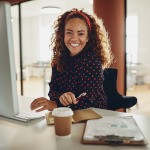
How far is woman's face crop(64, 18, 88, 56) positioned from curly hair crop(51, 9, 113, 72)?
0.05 meters

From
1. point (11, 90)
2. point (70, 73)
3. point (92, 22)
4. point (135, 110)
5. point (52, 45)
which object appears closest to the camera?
point (11, 90)

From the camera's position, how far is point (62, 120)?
3.08ft

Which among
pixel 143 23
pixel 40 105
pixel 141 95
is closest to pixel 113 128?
pixel 40 105

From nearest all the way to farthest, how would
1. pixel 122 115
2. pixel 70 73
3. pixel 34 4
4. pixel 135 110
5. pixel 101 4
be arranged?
pixel 122 115
pixel 70 73
pixel 101 4
pixel 135 110
pixel 34 4

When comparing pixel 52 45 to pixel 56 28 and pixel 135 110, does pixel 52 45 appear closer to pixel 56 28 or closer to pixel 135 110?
pixel 56 28

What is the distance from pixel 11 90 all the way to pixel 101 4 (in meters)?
2.78

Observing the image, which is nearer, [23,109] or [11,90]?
[11,90]

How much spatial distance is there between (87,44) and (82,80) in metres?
0.33

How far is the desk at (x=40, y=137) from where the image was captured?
860 mm

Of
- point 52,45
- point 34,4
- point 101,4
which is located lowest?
point 52,45

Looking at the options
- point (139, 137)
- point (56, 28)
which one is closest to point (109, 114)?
point (139, 137)

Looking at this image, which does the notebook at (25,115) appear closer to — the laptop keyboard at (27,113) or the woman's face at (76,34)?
the laptop keyboard at (27,113)

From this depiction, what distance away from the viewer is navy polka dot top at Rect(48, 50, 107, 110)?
4.83 feet

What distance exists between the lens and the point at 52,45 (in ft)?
6.26
